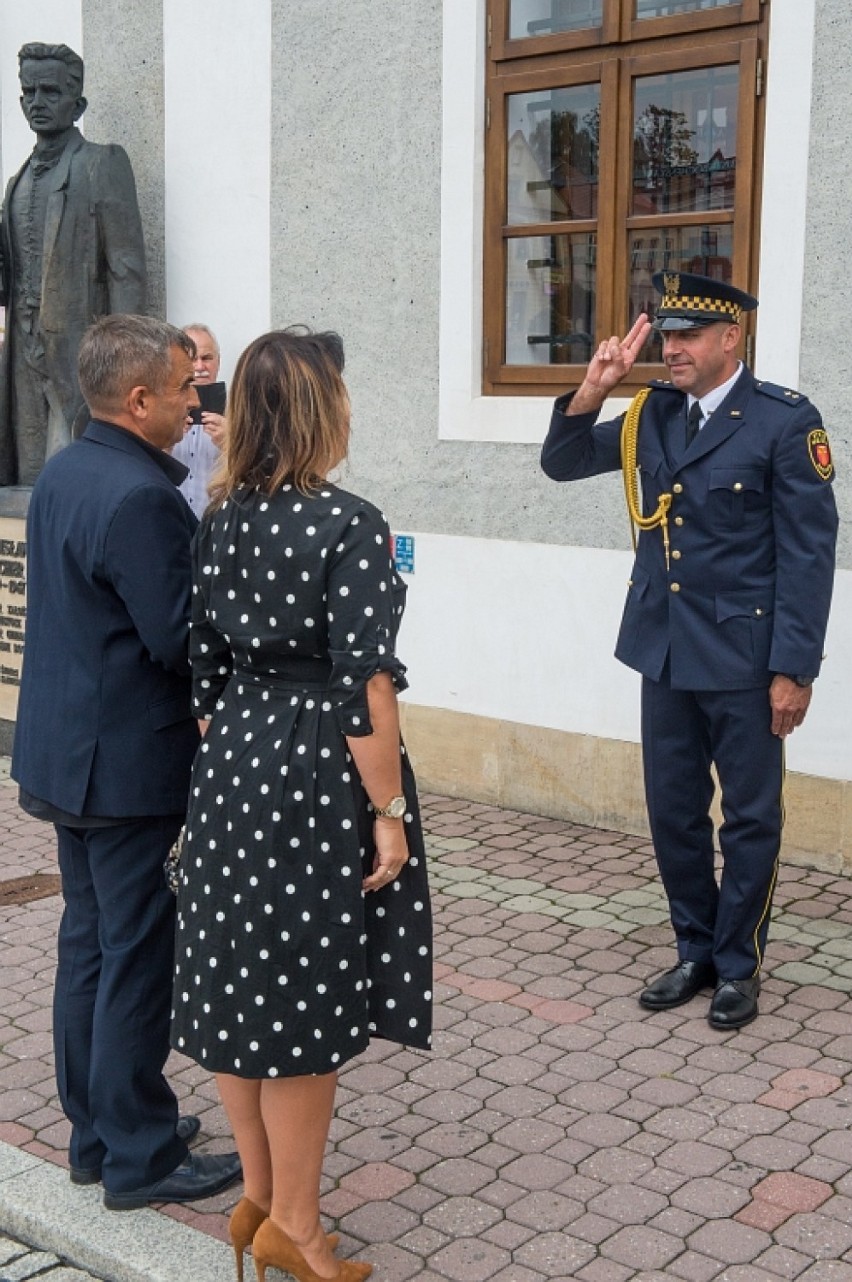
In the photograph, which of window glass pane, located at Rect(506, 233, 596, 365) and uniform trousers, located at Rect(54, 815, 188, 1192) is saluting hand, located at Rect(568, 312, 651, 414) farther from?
window glass pane, located at Rect(506, 233, 596, 365)

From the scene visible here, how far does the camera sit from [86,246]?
7.86 m

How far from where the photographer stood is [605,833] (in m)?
6.46

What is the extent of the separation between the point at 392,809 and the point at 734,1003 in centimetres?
190

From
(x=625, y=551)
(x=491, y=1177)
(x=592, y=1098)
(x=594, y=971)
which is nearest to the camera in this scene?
(x=491, y=1177)

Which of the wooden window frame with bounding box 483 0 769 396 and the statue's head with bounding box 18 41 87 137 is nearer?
the wooden window frame with bounding box 483 0 769 396

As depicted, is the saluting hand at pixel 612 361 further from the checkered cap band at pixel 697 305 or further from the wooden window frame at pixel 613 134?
the wooden window frame at pixel 613 134

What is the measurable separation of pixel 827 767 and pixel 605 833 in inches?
39.9

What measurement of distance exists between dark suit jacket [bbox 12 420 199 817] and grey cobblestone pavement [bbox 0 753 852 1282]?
37.6 inches

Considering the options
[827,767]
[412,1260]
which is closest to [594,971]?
[827,767]

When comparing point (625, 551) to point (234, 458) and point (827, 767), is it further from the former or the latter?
point (234, 458)

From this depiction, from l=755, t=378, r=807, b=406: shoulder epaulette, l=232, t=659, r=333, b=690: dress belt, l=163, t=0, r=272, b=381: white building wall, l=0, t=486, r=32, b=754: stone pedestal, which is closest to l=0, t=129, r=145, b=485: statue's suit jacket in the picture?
l=163, t=0, r=272, b=381: white building wall

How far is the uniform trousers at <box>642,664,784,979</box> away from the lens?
4535 mm

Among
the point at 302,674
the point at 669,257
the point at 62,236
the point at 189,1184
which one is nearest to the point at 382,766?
the point at 302,674

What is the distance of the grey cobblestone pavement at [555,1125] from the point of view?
3348 millimetres
